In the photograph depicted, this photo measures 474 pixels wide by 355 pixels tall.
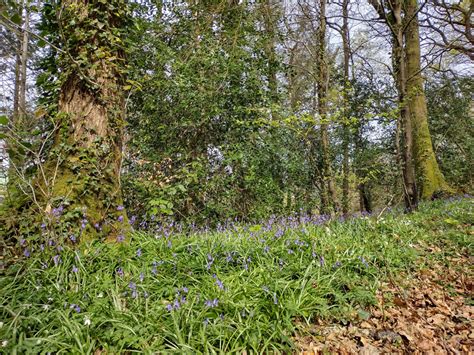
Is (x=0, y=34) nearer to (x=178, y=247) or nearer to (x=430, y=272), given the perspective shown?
(x=178, y=247)

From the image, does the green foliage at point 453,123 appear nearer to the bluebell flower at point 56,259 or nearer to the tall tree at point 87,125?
the tall tree at point 87,125

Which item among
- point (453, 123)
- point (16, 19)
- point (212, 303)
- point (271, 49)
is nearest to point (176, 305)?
point (212, 303)

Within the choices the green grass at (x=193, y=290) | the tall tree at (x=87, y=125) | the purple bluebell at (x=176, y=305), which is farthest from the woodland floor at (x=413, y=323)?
the tall tree at (x=87, y=125)

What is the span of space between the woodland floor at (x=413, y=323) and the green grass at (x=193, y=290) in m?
0.13

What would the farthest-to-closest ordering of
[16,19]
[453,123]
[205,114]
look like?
[453,123] < [205,114] < [16,19]

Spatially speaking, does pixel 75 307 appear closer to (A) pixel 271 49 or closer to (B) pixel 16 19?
(B) pixel 16 19

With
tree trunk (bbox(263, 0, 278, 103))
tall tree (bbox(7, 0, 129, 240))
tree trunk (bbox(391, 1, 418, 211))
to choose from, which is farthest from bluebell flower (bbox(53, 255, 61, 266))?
tree trunk (bbox(391, 1, 418, 211))

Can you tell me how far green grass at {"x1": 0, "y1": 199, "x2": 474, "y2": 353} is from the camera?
6.61 ft

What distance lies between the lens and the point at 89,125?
11.5 ft

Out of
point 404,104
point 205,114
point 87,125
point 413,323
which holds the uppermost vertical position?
point 404,104

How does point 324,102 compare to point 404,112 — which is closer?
point 404,112

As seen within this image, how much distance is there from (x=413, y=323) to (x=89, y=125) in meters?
3.88

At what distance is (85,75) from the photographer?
3504 millimetres

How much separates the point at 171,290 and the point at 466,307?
281cm
